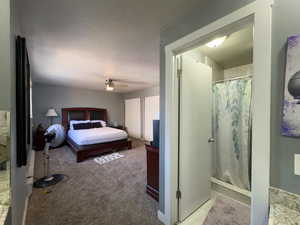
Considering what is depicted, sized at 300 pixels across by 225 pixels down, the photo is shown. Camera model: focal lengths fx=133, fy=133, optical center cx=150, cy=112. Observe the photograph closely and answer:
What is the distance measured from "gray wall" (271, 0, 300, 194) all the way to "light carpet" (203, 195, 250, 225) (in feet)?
3.97

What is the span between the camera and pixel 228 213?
5.77 feet

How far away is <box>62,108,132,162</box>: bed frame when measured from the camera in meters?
3.61

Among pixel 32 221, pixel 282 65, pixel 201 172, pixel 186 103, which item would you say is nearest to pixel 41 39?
pixel 186 103

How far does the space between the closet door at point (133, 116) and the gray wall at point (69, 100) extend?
44 cm

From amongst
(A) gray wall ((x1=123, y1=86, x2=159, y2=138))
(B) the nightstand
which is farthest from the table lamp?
(A) gray wall ((x1=123, y1=86, x2=159, y2=138))

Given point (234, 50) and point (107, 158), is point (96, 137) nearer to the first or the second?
point (107, 158)

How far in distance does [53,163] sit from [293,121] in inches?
170

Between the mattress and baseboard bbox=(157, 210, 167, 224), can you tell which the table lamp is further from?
baseboard bbox=(157, 210, 167, 224)

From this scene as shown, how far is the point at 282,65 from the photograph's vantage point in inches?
31.0

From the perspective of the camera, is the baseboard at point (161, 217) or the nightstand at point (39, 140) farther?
the nightstand at point (39, 140)

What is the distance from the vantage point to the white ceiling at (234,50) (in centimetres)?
169

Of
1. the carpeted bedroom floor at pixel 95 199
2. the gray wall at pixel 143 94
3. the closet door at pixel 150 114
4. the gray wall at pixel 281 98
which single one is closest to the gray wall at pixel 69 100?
the gray wall at pixel 143 94

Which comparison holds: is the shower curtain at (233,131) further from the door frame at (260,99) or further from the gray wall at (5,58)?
the gray wall at (5,58)

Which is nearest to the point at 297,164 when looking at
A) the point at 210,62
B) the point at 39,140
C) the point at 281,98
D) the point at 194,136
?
the point at 281,98
